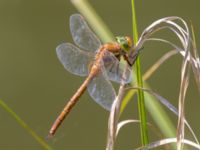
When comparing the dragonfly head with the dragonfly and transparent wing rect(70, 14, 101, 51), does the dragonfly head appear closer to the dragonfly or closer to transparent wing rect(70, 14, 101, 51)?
the dragonfly

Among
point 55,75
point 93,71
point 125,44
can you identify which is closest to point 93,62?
point 93,71

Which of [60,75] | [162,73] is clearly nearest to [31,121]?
[60,75]

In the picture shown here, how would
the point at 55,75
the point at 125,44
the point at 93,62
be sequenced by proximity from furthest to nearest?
the point at 55,75 → the point at 93,62 → the point at 125,44

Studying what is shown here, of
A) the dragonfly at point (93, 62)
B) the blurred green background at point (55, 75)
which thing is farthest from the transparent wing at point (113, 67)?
the blurred green background at point (55, 75)

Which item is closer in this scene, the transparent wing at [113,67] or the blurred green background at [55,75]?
the transparent wing at [113,67]

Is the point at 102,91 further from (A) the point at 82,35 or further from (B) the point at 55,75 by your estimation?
(B) the point at 55,75

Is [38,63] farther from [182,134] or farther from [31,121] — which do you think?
[182,134]

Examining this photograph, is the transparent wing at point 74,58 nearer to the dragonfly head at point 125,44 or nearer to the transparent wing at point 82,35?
the transparent wing at point 82,35

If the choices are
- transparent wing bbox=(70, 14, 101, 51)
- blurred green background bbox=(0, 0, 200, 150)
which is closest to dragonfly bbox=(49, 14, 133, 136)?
transparent wing bbox=(70, 14, 101, 51)
